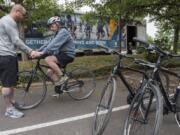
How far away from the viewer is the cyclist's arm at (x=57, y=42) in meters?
7.05

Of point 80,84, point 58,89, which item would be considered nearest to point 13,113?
point 58,89

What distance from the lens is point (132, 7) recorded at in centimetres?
1247

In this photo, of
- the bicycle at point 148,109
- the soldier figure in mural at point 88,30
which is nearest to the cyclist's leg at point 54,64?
the bicycle at point 148,109

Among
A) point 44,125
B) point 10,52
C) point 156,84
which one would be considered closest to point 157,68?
point 156,84

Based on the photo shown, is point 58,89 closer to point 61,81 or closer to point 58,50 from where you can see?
point 61,81

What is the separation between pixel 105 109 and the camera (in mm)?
5172

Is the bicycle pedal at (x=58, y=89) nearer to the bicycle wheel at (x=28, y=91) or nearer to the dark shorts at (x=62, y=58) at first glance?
the bicycle wheel at (x=28, y=91)

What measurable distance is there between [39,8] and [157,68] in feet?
34.4

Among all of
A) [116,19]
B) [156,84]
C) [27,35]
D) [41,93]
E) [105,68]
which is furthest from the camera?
[27,35]

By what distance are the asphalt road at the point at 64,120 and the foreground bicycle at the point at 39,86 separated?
18 centimetres

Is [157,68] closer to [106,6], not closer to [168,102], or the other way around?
[168,102]

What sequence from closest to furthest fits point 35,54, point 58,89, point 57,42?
point 35,54
point 57,42
point 58,89

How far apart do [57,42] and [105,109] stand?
93.7 inches

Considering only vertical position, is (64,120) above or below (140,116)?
below
